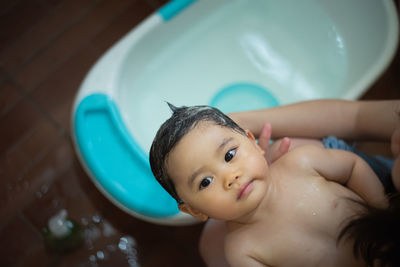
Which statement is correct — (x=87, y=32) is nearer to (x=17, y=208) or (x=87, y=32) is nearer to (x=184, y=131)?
(x=17, y=208)

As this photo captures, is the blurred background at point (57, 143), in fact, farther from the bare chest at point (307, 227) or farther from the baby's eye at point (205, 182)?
the baby's eye at point (205, 182)

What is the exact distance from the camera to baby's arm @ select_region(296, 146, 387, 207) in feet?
2.84

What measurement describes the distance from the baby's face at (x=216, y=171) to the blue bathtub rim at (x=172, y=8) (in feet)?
2.34

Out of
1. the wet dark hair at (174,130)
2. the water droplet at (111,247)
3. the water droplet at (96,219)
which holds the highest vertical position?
the wet dark hair at (174,130)

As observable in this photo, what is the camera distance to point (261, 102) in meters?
1.43

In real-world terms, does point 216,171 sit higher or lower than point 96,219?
higher

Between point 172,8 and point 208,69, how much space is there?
28 centimetres

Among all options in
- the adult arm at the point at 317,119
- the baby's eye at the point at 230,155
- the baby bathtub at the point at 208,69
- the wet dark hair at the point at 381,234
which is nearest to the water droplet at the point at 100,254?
the baby bathtub at the point at 208,69

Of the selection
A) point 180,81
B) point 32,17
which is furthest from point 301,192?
point 32,17

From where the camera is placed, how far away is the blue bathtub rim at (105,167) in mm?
1099

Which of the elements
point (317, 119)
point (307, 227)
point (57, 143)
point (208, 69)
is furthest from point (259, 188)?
point (57, 143)

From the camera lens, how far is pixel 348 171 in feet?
Answer: 2.93

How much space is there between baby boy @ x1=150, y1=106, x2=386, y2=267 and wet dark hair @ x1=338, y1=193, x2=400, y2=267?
5.3 inches

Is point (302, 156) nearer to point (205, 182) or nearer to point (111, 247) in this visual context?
point (205, 182)
